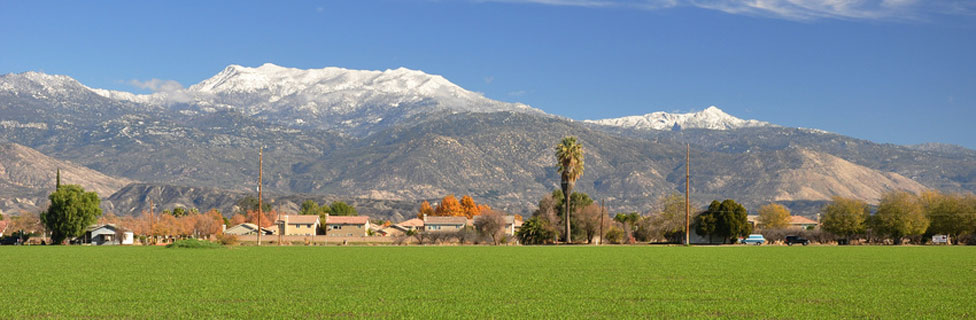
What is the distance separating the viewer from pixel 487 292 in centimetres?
2797

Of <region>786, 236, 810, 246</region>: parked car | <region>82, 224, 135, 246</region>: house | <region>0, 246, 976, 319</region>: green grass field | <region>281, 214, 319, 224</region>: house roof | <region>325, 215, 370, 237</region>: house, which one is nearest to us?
<region>0, 246, 976, 319</region>: green grass field

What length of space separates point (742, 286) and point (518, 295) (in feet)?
25.5

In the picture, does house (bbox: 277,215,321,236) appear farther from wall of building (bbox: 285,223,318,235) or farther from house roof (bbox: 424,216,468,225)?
house roof (bbox: 424,216,468,225)

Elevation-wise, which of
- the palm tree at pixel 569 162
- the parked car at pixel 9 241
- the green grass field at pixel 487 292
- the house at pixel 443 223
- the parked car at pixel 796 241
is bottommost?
the parked car at pixel 9 241

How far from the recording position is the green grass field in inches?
887

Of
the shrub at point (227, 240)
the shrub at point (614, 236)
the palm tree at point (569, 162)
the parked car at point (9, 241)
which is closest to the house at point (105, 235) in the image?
the parked car at point (9, 241)

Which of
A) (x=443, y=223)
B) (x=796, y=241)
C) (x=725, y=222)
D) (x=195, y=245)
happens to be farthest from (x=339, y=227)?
(x=195, y=245)

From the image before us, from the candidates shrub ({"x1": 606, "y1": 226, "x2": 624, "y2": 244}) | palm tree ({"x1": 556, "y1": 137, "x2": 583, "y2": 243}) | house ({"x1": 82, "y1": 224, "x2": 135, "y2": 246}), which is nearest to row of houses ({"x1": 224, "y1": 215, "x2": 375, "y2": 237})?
house ({"x1": 82, "y1": 224, "x2": 135, "y2": 246})

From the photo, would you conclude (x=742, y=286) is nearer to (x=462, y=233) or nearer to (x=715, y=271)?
(x=715, y=271)

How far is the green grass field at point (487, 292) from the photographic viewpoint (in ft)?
73.9

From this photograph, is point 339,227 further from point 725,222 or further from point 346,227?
point 725,222

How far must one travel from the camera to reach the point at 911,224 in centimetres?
10256

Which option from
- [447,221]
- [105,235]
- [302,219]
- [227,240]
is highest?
[302,219]

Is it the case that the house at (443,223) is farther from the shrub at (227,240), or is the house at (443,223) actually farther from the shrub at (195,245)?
the shrub at (195,245)
